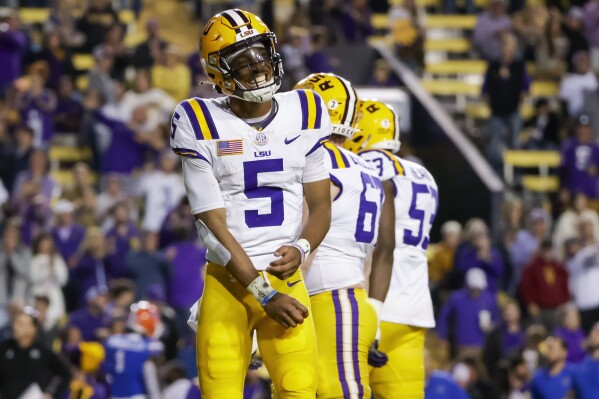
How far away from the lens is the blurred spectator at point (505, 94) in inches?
692

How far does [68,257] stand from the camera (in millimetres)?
13945

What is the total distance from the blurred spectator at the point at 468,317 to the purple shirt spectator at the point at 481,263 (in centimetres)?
54

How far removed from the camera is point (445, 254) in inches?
593

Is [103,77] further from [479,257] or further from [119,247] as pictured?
[479,257]

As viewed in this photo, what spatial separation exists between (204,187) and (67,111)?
395 inches

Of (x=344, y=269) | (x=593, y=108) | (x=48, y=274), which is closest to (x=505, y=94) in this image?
(x=593, y=108)

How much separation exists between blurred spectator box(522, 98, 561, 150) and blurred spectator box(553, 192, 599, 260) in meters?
2.22

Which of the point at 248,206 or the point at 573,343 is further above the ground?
the point at 248,206

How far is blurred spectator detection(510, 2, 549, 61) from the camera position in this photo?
62.2 ft

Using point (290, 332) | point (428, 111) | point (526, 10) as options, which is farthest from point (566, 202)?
point (290, 332)

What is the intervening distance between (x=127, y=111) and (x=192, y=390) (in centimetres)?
483

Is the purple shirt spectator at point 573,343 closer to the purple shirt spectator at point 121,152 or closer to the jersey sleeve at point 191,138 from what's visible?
the purple shirt spectator at point 121,152

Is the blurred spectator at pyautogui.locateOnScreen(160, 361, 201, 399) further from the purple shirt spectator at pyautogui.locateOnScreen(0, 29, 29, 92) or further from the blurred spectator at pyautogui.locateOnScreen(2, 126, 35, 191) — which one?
the purple shirt spectator at pyautogui.locateOnScreen(0, 29, 29, 92)

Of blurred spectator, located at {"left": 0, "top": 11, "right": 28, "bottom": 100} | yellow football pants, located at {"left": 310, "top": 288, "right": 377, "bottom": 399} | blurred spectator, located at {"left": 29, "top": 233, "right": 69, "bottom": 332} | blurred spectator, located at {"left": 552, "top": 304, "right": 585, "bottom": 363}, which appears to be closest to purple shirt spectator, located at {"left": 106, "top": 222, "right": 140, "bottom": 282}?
blurred spectator, located at {"left": 29, "top": 233, "right": 69, "bottom": 332}
